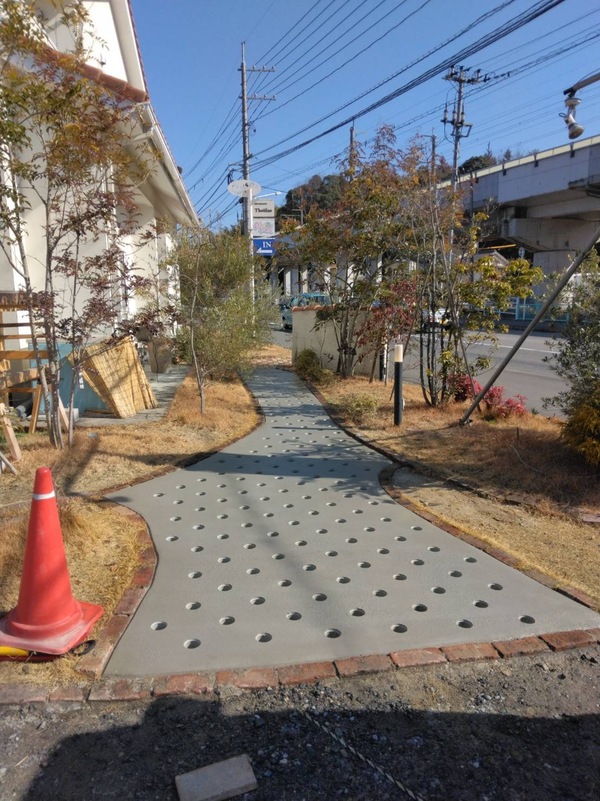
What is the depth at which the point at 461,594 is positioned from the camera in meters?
3.02

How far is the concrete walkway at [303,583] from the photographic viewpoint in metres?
2.58

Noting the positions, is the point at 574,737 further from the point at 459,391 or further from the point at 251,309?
the point at 251,309

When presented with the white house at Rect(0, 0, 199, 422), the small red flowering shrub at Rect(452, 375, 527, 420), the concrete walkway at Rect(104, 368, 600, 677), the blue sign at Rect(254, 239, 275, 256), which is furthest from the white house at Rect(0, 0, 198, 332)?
the small red flowering shrub at Rect(452, 375, 527, 420)

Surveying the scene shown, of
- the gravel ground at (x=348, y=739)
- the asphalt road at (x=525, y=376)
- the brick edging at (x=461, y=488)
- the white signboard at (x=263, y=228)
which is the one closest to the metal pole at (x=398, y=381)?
the brick edging at (x=461, y=488)

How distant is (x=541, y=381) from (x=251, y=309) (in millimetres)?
6542

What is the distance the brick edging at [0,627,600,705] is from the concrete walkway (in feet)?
0.15

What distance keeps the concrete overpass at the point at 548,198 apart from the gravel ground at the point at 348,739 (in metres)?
27.2

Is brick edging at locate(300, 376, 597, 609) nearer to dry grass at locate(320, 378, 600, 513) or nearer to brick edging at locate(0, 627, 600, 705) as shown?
dry grass at locate(320, 378, 600, 513)

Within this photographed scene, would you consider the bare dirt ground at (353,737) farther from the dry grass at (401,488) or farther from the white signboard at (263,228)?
the white signboard at (263,228)

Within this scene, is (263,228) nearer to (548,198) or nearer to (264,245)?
(264,245)

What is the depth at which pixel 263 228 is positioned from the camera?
55.9 ft

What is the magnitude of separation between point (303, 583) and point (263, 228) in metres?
15.3

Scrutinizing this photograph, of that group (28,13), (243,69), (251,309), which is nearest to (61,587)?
(28,13)

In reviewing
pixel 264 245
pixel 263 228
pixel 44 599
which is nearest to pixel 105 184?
pixel 44 599
